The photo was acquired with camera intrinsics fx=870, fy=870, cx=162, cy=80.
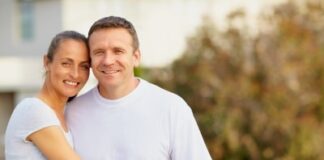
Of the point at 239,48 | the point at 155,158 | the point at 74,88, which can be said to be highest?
the point at 74,88

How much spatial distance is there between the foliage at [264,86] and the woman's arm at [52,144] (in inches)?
302

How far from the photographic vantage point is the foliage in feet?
37.3

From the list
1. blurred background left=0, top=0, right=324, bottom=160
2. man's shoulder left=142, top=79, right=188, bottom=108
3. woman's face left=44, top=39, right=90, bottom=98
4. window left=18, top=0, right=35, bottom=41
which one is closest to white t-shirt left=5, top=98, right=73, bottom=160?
woman's face left=44, top=39, right=90, bottom=98

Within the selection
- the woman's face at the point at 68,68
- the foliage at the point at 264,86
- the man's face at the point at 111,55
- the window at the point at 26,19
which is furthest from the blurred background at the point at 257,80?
the man's face at the point at 111,55

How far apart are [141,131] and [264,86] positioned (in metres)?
8.10

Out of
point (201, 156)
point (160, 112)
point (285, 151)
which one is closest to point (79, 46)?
point (160, 112)

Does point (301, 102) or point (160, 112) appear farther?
point (301, 102)

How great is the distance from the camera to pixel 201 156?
12.5 ft

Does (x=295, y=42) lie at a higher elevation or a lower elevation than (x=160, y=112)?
lower

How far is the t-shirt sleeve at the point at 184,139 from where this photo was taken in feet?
12.4

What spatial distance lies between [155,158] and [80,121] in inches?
15.8

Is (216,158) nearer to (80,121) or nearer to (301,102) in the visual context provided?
(301,102)

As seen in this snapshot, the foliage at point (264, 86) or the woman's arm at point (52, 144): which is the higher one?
the woman's arm at point (52, 144)

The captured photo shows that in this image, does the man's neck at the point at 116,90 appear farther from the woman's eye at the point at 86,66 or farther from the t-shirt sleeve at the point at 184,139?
the t-shirt sleeve at the point at 184,139
